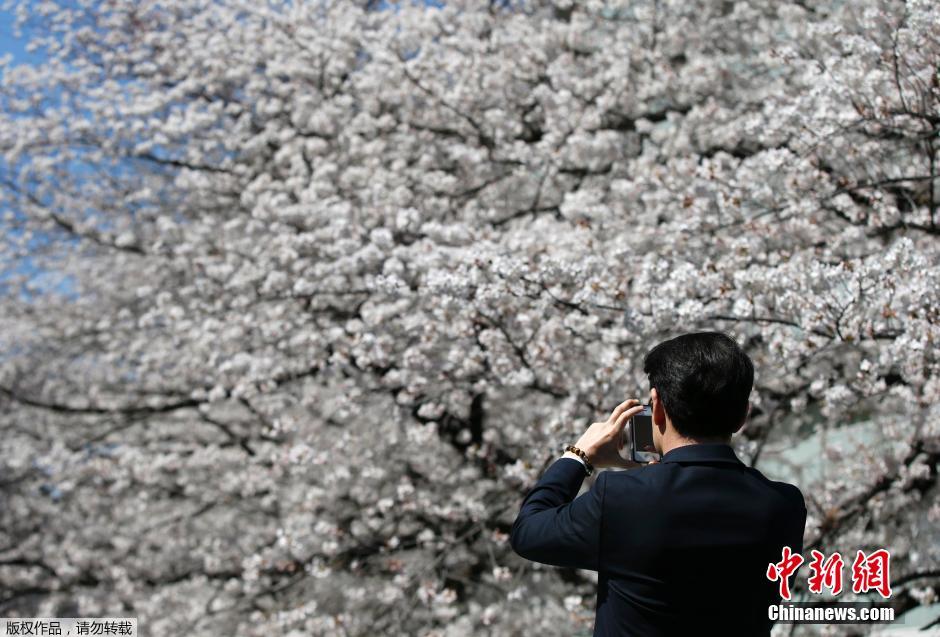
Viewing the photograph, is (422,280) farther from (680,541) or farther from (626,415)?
(680,541)

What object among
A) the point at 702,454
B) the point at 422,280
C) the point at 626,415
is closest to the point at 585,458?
the point at 626,415

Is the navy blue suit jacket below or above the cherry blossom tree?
above

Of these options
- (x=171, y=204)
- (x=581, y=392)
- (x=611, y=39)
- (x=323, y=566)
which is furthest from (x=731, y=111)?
(x=171, y=204)

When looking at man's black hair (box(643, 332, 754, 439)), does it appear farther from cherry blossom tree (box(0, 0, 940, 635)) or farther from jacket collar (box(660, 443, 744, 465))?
cherry blossom tree (box(0, 0, 940, 635))

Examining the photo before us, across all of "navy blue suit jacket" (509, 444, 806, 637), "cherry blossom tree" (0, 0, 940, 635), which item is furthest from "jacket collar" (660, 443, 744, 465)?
"cherry blossom tree" (0, 0, 940, 635)

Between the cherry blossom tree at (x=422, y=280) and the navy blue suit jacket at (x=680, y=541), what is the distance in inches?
75.4

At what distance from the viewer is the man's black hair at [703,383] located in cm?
165

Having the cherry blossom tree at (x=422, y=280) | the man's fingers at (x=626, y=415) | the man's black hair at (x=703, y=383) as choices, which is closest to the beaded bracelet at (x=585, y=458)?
the man's fingers at (x=626, y=415)

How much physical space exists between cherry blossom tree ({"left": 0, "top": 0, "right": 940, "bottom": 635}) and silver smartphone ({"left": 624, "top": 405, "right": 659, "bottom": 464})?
5.97 ft

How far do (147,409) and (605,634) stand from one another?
253 inches

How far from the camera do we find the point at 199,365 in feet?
22.9

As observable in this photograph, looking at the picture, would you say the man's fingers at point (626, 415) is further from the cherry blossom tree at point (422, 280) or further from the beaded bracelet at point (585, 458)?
the cherry blossom tree at point (422, 280)

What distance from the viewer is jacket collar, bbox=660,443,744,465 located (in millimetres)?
1658

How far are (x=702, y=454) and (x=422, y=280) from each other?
9.71 ft
